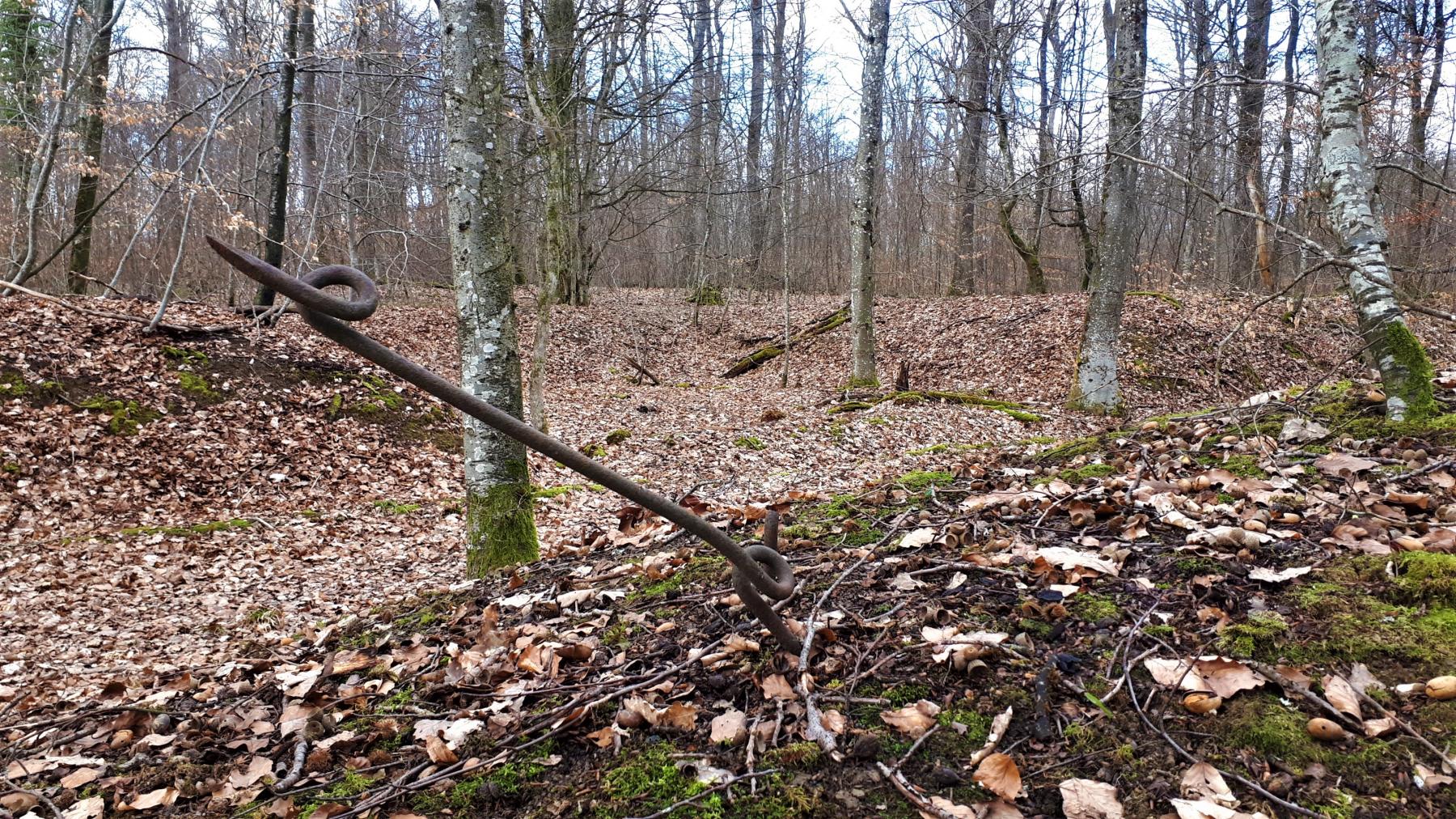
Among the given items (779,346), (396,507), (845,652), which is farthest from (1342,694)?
(779,346)

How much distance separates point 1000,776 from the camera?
154 cm

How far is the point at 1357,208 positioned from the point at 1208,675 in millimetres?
3685

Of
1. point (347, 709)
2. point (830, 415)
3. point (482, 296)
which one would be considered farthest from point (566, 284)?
point (347, 709)

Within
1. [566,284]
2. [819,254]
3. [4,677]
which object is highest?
[819,254]

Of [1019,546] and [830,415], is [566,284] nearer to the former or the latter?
[830,415]

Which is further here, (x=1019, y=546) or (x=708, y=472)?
(x=708, y=472)

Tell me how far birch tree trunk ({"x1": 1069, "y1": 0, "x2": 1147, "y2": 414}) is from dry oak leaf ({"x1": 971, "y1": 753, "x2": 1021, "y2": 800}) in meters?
8.65

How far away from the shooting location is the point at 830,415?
10.9 metres

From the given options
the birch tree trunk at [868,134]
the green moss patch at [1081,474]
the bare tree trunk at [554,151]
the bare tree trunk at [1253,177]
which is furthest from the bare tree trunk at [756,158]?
the green moss patch at [1081,474]

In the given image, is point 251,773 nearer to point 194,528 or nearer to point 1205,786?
point 1205,786

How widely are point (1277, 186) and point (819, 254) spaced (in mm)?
13641

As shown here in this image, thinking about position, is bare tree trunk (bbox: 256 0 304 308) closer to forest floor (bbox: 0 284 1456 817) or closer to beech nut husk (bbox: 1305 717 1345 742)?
forest floor (bbox: 0 284 1456 817)

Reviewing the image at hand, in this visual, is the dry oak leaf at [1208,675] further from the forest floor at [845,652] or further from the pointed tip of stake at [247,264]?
the pointed tip of stake at [247,264]

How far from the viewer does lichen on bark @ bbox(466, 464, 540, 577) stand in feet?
15.5
